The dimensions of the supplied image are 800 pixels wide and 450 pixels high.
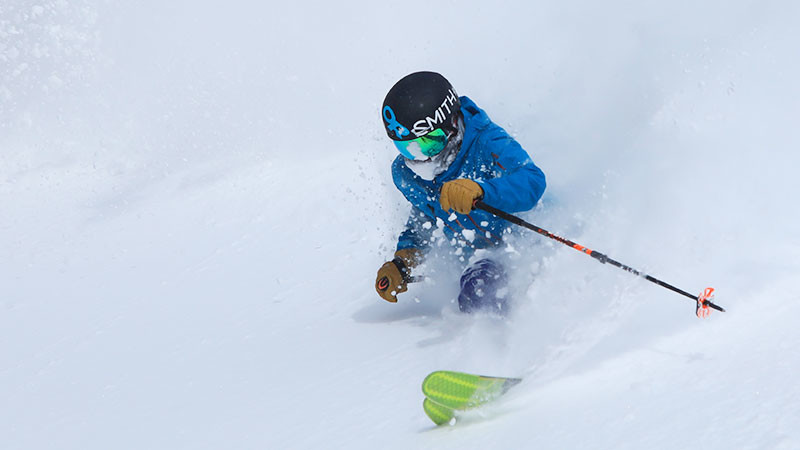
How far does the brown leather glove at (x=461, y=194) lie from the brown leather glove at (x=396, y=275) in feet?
2.83

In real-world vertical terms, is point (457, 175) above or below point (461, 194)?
above

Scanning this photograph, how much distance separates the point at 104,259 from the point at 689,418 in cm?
491

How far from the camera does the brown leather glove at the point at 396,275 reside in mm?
3623

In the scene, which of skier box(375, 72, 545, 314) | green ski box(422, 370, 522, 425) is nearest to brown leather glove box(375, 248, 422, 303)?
skier box(375, 72, 545, 314)

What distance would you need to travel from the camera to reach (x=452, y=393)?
7.61 ft

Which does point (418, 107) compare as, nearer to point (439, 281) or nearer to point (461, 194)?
point (461, 194)

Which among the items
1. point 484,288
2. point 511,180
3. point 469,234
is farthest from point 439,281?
point 511,180

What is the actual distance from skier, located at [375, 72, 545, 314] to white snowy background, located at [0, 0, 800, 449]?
165mm

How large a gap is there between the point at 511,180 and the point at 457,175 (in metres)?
0.41

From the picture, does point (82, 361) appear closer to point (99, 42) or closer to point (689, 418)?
point (689, 418)

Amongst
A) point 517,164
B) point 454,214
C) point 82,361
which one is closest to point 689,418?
point 517,164

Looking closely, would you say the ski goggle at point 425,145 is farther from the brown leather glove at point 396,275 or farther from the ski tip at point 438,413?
the ski tip at point 438,413

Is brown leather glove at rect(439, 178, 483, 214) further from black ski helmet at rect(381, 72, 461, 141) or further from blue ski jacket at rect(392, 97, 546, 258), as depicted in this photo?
black ski helmet at rect(381, 72, 461, 141)

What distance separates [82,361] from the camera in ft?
13.0
